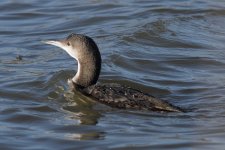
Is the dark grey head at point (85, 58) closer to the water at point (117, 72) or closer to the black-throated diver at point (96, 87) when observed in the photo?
the black-throated diver at point (96, 87)

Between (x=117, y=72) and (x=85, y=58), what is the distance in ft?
4.96

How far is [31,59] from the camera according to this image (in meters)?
15.2

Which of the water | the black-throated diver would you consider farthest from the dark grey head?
the water

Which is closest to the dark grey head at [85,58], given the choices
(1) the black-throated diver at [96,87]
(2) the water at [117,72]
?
(1) the black-throated diver at [96,87]

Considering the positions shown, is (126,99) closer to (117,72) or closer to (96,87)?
(96,87)

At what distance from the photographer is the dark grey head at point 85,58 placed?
497 inches

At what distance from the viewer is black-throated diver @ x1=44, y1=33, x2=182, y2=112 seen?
11.7 metres

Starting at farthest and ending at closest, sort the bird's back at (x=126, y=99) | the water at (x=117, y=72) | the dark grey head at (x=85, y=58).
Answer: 1. the dark grey head at (x=85, y=58)
2. the bird's back at (x=126, y=99)
3. the water at (x=117, y=72)

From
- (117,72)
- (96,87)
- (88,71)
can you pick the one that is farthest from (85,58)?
(117,72)

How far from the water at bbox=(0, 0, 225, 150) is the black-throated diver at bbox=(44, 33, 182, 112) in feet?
0.44

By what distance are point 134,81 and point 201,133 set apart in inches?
116

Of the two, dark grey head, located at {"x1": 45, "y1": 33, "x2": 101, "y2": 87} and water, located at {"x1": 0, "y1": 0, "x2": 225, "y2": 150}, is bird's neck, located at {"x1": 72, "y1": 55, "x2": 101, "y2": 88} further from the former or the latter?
water, located at {"x1": 0, "y1": 0, "x2": 225, "y2": 150}

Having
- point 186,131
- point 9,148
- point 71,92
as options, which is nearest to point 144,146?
point 186,131

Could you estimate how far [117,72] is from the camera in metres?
14.1
